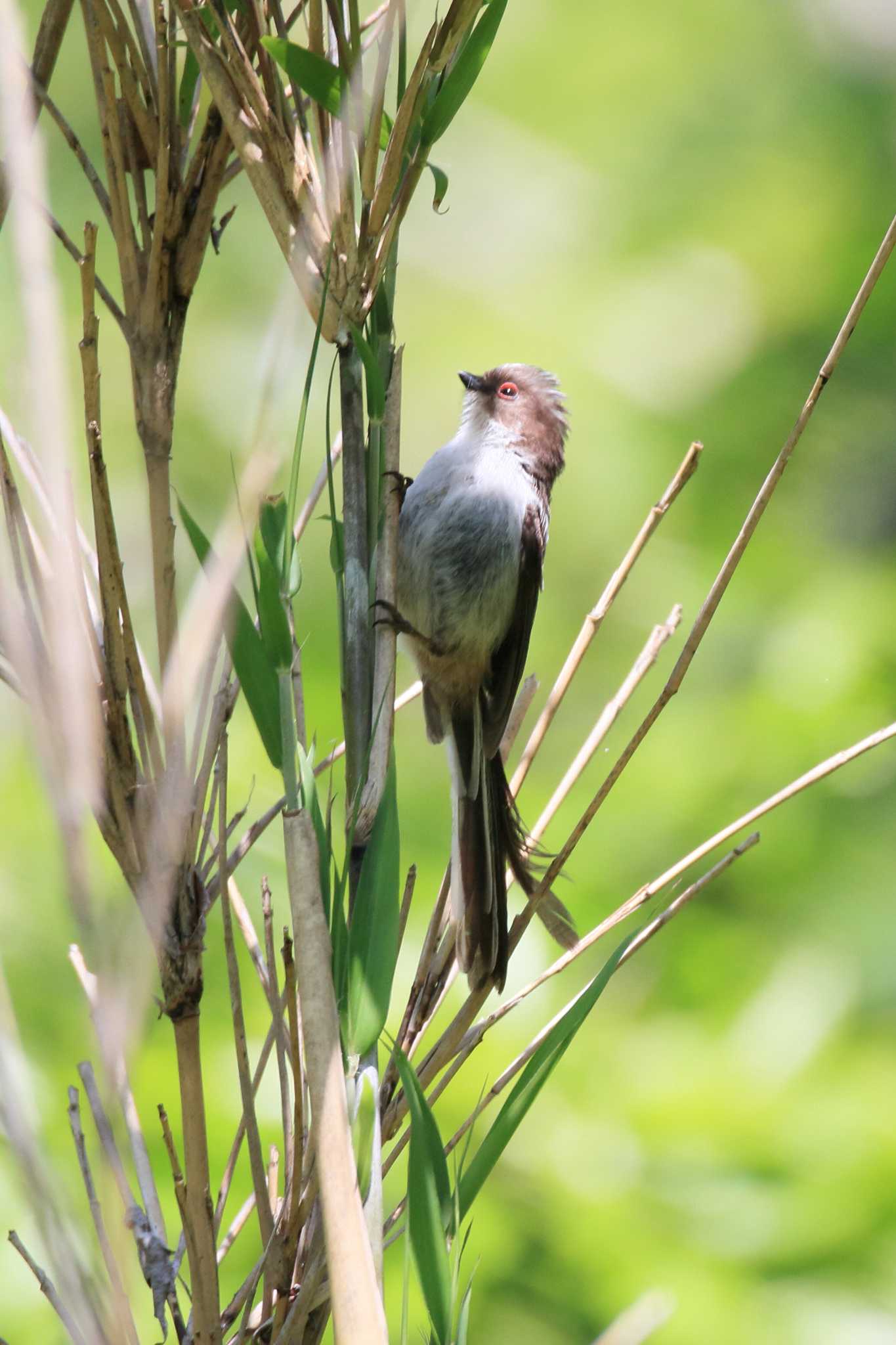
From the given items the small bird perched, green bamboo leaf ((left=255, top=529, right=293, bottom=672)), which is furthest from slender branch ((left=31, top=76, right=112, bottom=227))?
the small bird perched

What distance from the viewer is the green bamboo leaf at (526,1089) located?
0.71 m

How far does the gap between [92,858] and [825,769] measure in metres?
0.49

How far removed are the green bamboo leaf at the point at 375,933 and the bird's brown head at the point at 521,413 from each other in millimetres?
1188

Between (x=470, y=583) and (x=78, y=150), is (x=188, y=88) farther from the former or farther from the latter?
(x=470, y=583)

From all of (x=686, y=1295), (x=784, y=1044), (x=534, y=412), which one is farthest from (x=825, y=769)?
(x=784, y=1044)

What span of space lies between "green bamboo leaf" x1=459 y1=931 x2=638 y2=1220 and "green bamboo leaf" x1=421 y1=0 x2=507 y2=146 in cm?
48

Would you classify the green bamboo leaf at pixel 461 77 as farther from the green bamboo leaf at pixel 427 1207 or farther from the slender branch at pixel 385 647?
the green bamboo leaf at pixel 427 1207

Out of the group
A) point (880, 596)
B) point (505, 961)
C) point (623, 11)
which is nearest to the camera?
point (505, 961)

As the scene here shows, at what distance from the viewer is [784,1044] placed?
7.07 feet

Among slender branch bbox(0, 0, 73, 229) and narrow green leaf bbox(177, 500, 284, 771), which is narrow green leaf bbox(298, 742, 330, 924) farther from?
slender branch bbox(0, 0, 73, 229)

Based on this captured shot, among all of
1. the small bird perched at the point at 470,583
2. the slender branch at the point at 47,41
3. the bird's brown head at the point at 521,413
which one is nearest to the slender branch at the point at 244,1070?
the slender branch at the point at 47,41

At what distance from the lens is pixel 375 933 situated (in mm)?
667

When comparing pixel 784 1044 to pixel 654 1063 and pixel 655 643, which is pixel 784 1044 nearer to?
pixel 654 1063

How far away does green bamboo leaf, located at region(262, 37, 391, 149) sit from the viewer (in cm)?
67
